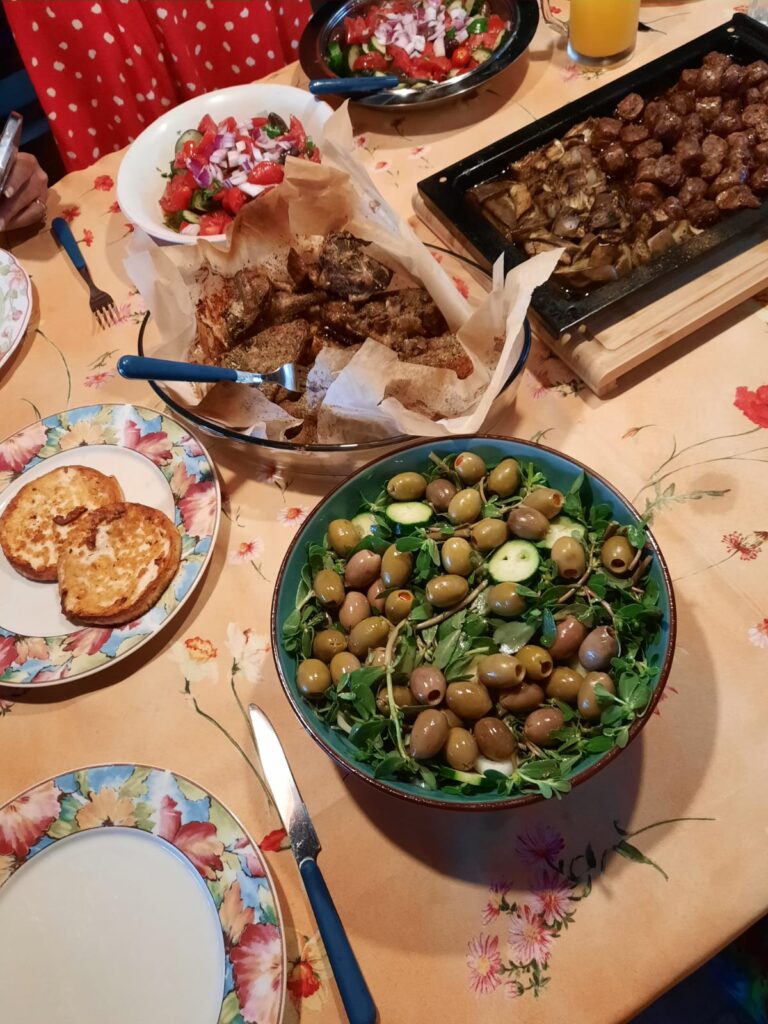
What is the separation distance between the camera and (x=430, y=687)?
90cm

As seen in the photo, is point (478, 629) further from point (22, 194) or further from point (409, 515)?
point (22, 194)

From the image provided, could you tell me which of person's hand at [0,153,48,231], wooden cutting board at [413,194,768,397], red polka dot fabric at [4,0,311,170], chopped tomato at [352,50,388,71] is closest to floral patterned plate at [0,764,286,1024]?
wooden cutting board at [413,194,768,397]

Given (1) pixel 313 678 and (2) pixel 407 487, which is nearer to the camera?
(1) pixel 313 678

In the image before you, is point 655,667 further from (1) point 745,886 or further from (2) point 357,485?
(2) point 357,485

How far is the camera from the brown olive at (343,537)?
3.44ft

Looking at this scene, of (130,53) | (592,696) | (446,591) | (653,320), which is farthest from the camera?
(130,53)

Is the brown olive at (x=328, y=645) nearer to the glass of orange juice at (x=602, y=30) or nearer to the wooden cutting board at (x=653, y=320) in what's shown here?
the wooden cutting board at (x=653, y=320)

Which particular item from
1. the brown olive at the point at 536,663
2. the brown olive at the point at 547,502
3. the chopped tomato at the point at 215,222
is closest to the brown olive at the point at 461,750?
the brown olive at the point at 536,663

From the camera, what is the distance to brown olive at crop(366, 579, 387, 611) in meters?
1.01

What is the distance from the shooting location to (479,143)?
71.3 inches

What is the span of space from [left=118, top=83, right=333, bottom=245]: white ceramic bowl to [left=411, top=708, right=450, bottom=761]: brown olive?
1.24 metres

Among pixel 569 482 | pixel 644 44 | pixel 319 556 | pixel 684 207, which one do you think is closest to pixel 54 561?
pixel 319 556

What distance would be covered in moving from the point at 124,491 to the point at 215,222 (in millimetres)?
669

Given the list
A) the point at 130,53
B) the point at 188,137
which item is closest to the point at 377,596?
the point at 188,137
